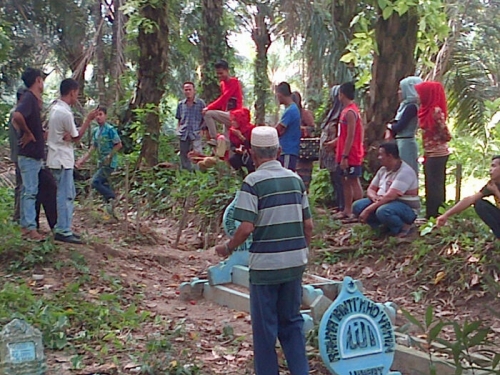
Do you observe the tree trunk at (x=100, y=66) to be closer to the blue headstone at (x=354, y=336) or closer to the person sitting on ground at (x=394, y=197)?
the person sitting on ground at (x=394, y=197)

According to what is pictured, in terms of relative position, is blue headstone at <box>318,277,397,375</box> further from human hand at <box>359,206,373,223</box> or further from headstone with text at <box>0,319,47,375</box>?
human hand at <box>359,206,373,223</box>

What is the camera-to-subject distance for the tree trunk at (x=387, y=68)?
885 centimetres

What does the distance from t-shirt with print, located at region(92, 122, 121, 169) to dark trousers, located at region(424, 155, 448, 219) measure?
4.65 meters

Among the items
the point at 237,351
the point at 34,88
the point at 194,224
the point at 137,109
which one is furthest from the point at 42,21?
the point at 237,351

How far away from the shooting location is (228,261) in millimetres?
6859

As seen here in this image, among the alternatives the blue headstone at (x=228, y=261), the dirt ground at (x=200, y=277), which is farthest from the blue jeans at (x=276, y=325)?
the blue headstone at (x=228, y=261)

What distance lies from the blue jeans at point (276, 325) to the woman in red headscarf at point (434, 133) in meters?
3.70

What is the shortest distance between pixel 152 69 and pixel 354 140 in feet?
19.9

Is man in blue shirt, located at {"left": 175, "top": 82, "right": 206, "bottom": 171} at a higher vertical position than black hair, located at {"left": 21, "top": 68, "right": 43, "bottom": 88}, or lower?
lower

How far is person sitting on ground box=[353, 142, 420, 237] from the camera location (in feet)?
24.0

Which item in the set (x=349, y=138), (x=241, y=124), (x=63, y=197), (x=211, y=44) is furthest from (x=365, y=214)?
(x=211, y=44)

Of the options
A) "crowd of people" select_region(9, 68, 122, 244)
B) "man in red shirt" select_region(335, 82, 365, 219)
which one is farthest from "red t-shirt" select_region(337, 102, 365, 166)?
"crowd of people" select_region(9, 68, 122, 244)

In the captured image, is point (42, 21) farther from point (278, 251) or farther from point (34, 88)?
point (278, 251)

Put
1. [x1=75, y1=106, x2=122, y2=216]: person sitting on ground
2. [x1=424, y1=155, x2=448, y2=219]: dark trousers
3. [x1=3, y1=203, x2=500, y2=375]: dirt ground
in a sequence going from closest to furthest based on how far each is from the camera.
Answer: [x1=3, y1=203, x2=500, y2=375]: dirt ground
[x1=424, y1=155, x2=448, y2=219]: dark trousers
[x1=75, y1=106, x2=122, y2=216]: person sitting on ground
